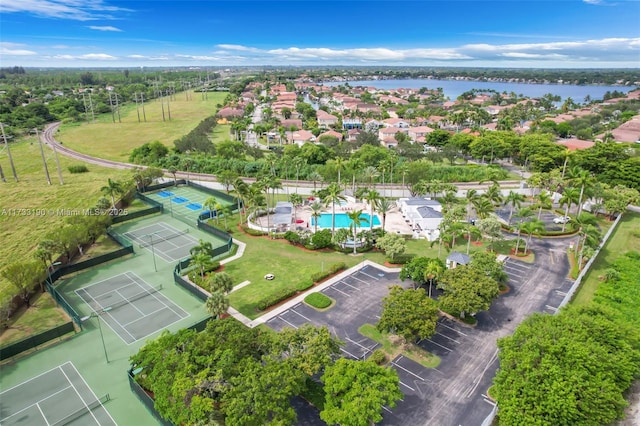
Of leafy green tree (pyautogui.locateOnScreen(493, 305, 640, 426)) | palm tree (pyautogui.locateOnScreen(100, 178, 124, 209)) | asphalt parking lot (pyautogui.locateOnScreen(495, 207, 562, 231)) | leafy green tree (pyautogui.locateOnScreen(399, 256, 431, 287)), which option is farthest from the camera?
palm tree (pyautogui.locateOnScreen(100, 178, 124, 209))

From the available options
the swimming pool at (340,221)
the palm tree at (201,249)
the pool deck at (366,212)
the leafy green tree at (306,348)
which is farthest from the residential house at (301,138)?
the leafy green tree at (306,348)

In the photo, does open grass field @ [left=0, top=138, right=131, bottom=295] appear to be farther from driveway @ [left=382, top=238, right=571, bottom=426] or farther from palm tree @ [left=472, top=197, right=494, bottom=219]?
palm tree @ [left=472, top=197, right=494, bottom=219]

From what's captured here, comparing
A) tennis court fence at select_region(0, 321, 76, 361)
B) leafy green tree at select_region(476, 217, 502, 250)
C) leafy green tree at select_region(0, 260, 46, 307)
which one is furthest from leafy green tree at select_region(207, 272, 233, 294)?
leafy green tree at select_region(476, 217, 502, 250)

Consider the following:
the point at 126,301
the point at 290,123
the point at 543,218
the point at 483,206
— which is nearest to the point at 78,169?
the point at 126,301

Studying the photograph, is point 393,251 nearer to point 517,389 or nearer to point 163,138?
point 517,389

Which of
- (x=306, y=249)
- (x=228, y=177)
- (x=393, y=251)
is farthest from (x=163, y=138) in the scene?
(x=393, y=251)

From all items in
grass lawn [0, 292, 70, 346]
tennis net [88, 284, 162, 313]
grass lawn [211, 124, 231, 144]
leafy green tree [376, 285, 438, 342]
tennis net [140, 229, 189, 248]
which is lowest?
tennis net [88, 284, 162, 313]

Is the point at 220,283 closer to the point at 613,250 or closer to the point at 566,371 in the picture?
the point at 566,371

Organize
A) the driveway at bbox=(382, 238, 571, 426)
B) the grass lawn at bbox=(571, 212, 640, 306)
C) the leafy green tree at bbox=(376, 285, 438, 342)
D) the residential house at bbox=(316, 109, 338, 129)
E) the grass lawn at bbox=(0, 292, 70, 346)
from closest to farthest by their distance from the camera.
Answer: the driveway at bbox=(382, 238, 571, 426), the leafy green tree at bbox=(376, 285, 438, 342), the grass lawn at bbox=(0, 292, 70, 346), the grass lawn at bbox=(571, 212, 640, 306), the residential house at bbox=(316, 109, 338, 129)
